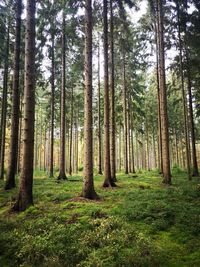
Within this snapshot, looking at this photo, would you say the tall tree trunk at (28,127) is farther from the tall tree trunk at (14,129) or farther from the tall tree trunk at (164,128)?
the tall tree trunk at (164,128)

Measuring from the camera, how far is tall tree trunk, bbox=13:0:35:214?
887 centimetres

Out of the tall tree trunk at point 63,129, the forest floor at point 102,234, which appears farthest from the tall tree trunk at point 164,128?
the tall tree trunk at point 63,129

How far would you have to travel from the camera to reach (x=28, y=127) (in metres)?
9.22

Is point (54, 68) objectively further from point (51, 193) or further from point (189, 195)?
point (189, 195)

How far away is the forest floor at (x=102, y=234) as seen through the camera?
5.19 metres

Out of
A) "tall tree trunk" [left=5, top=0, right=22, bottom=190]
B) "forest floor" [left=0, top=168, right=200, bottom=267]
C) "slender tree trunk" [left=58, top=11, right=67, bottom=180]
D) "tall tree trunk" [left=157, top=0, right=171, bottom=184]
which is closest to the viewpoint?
"forest floor" [left=0, top=168, right=200, bottom=267]

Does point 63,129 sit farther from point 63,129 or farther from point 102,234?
point 102,234

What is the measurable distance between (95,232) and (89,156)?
448cm

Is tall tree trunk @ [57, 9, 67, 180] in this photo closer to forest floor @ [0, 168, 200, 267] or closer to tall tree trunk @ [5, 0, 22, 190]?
tall tree trunk @ [5, 0, 22, 190]

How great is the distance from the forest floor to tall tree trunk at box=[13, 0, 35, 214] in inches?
22.4

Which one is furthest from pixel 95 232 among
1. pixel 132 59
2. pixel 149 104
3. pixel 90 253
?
pixel 149 104

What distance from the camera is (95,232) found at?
6293 mm

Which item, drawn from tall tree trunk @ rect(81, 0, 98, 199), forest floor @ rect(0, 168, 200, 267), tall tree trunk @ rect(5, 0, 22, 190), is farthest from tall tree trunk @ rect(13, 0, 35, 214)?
tall tree trunk @ rect(5, 0, 22, 190)

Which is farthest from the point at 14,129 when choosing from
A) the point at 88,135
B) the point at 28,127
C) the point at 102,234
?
the point at 102,234
